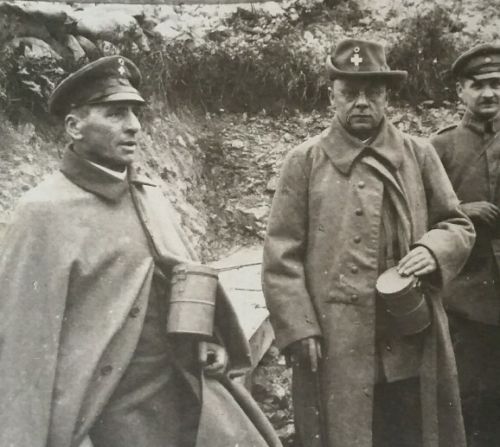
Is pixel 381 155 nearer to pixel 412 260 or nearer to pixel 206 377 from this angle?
pixel 412 260

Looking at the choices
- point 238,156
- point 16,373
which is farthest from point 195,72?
point 16,373

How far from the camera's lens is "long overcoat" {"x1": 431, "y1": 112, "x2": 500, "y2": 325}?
463 cm

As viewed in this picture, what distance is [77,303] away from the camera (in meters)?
3.14

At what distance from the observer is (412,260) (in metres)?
3.63

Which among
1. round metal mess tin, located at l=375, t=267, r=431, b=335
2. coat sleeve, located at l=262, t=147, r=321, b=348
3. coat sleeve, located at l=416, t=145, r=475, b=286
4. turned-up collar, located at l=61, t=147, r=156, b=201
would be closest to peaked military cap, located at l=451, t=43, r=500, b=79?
coat sleeve, located at l=416, t=145, r=475, b=286

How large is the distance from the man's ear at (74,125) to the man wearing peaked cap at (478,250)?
236 centimetres

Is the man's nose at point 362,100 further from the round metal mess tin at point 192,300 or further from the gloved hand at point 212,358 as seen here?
the gloved hand at point 212,358

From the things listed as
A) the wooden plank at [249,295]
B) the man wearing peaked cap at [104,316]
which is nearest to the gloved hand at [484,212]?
the wooden plank at [249,295]

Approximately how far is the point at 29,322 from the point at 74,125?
887mm

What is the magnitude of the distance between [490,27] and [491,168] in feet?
17.5

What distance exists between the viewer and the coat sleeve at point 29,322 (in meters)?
2.95

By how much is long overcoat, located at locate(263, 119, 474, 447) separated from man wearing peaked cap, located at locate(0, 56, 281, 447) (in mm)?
358

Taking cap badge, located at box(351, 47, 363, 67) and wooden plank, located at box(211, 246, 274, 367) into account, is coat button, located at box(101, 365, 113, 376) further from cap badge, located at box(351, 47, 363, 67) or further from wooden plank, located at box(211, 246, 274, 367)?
cap badge, located at box(351, 47, 363, 67)

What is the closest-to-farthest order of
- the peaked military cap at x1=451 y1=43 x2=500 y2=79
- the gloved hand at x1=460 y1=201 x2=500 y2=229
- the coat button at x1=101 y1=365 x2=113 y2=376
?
the coat button at x1=101 y1=365 x2=113 y2=376
the gloved hand at x1=460 y1=201 x2=500 y2=229
the peaked military cap at x1=451 y1=43 x2=500 y2=79
